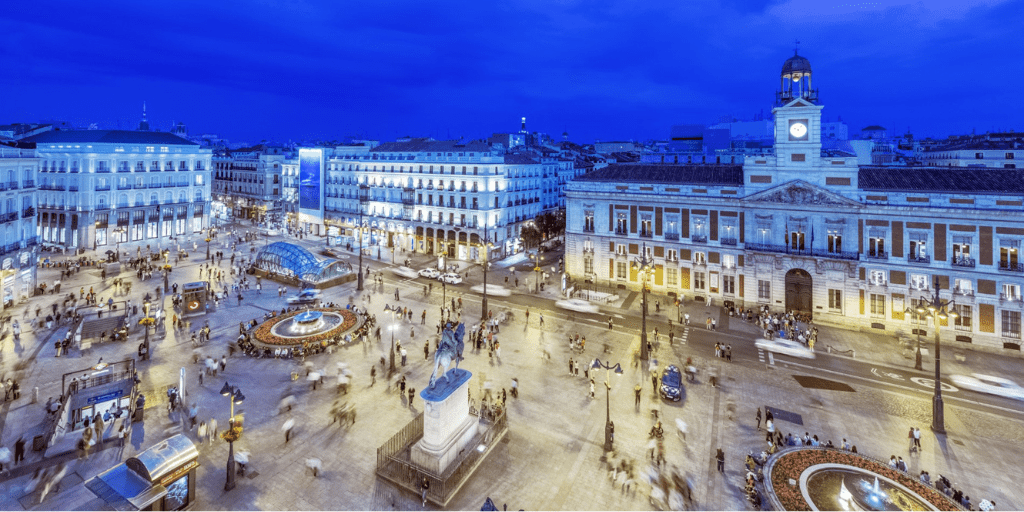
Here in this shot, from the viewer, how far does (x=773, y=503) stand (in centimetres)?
1731

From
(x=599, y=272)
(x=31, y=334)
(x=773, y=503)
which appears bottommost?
(x=773, y=503)

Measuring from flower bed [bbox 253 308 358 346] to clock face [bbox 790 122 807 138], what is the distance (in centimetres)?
4047

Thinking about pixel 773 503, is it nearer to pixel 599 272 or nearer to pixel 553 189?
pixel 599 272

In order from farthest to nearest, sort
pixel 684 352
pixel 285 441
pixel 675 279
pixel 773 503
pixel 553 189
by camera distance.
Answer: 1. pixel 553 189
2. pixel 675 279
3. pixel 684 352
4. pixel 285 441
5. pixel 773 503

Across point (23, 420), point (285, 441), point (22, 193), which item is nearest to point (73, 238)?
Answer: point (22, 193)

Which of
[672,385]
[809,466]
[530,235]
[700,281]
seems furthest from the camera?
[530,235]

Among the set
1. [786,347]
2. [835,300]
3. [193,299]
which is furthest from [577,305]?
[193,299]

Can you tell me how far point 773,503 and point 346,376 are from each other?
22259 millimetres

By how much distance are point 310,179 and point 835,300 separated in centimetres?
7771

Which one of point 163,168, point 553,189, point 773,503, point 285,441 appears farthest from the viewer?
point 553,189

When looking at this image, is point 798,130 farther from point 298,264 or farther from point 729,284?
point 298,264

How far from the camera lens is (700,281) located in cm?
4656

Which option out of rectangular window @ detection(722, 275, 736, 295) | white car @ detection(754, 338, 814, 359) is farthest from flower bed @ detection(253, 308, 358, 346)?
rectangular window @ detection(722, 275, 736, 295)

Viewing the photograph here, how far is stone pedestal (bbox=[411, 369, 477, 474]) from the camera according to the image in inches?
731
